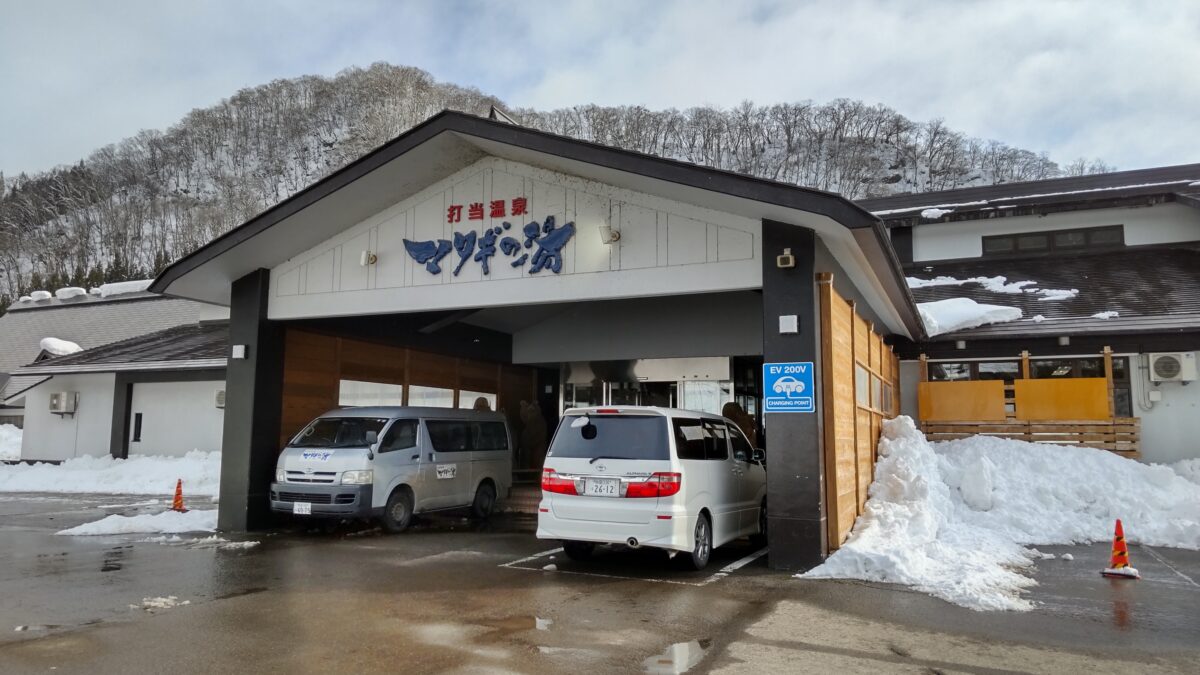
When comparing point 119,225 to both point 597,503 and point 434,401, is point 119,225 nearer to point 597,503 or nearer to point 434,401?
point 434,401

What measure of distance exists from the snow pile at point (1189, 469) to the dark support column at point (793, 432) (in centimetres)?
952

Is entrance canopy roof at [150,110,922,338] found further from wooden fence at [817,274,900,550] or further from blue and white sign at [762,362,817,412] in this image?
blue and white sign at [762,362,817,412]

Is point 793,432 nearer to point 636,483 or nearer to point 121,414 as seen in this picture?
point 636,483

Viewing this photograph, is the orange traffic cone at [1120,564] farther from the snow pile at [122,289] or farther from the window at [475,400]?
the snow pile at [122,289]

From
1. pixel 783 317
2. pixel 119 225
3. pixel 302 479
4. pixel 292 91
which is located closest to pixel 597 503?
pixel 783 317

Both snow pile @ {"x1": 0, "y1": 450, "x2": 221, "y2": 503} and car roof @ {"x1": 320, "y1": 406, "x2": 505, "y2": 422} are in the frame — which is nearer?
car roof @ {"x1": 320, "y1": 406, "x2": 505, "y2": 422}

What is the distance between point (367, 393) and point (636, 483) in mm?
7956

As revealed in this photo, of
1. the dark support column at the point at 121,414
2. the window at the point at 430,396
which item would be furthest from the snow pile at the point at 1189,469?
the dark support column at the point at 121,414

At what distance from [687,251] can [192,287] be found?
8.26m

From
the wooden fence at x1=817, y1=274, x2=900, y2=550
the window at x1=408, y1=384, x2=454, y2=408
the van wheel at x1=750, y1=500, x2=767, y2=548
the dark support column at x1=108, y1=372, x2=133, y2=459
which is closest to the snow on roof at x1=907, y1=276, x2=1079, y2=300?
the wooden fence at x1=817, y1=274, x2=900, y2=550

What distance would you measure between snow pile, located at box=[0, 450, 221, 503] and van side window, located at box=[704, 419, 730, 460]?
13062 millimetres

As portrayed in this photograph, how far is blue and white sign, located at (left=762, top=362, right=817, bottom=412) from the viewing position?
8.54m

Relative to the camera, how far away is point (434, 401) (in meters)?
16.0

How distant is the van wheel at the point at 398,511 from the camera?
11.4m
